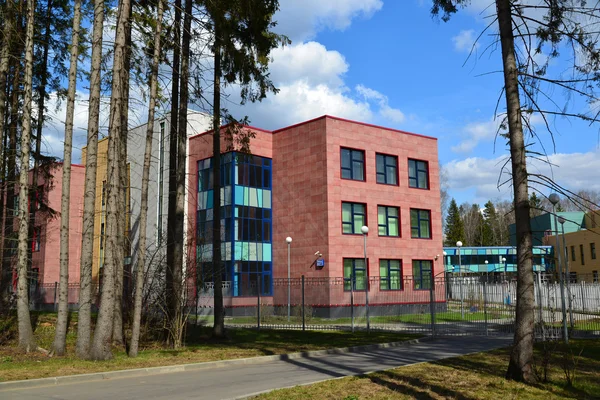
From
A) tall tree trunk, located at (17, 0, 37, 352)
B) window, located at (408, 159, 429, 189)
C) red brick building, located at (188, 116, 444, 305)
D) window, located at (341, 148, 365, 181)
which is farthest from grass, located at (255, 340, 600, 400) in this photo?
window, located at (408, 159, 429, 189)

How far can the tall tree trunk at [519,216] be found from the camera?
32.1 feet

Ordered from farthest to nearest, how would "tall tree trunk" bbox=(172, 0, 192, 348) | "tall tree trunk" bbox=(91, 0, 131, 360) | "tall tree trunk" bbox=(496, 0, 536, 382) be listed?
"tall tree trunk" bbox=(172, 0, 192, 348) → "tall tree trunk" bbox=(91, 0, 131, 360) → "tall tree trunk" bbox=(496, 0, 536, 382)

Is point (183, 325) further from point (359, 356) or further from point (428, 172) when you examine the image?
point (428, 172)

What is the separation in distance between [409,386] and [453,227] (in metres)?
85.4

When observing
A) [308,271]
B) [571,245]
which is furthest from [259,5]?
[571,245]

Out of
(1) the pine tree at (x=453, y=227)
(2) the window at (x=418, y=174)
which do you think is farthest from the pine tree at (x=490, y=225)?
(2) the window at (x=418, y=174)

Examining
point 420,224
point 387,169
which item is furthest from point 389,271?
point 387,169

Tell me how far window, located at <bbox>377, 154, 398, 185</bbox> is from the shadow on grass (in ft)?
92.1

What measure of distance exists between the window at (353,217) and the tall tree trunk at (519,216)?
994 inches

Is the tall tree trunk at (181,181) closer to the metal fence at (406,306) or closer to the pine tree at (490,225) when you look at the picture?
the metal fence at (406,306)

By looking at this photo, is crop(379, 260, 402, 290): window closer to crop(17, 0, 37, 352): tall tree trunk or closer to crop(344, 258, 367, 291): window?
crop(344, 258, 367, 291): window

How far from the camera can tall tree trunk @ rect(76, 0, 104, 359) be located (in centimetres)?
1374

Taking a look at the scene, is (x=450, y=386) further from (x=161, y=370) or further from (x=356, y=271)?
(x=356, y=271)

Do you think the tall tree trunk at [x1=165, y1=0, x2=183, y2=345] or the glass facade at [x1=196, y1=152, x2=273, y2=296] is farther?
the glass facade at [x1=196, y1=152, x2=273, y2=296]
